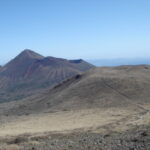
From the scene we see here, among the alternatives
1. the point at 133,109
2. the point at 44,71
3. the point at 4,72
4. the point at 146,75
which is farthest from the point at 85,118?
the point at 4,72

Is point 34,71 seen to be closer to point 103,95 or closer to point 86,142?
point 103,95

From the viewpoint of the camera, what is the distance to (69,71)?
14588 cm

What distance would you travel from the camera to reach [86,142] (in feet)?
56.9

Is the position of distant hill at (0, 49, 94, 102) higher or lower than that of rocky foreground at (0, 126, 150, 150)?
higher

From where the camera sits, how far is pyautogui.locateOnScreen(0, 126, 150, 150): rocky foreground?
1577 centimetres

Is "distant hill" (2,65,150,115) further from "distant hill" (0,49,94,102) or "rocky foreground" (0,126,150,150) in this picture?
"distant hill" (0,49,94,102)

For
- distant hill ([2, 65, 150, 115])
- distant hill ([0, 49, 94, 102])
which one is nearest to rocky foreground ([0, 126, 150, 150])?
distant hill ([2, 65, 150, 115])

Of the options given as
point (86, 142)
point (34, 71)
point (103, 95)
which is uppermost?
point (34, 71)

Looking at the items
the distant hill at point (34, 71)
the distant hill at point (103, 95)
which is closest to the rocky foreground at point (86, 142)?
the distant hill at point (103, 95)

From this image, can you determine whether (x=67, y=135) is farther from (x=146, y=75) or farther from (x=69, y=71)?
(x=69, y=71)

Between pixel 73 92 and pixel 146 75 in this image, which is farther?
pixel 146 75

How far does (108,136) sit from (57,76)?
4722 inches

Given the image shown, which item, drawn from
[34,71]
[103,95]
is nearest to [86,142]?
[103,95]

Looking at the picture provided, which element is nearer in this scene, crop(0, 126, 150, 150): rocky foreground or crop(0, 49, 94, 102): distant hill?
crop(0, 126, 150, 150): rocky foreground
